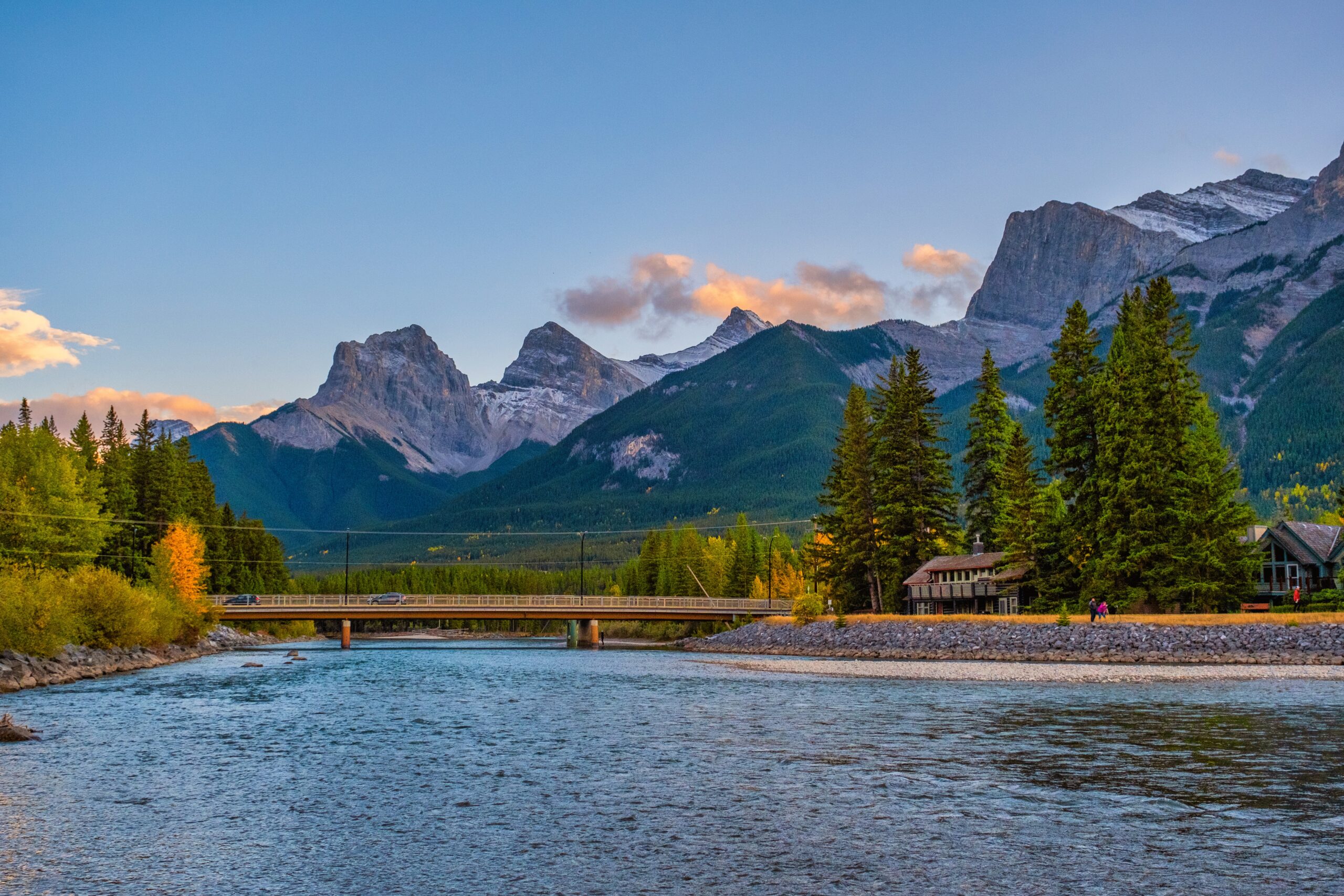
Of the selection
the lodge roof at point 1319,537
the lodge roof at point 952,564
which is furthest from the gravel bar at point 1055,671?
the lodge roof at point 1319,537

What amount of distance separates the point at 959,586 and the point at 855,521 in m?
10.5

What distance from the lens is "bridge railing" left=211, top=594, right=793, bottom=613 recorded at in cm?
11938

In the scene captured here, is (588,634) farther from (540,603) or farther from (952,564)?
(952,564)

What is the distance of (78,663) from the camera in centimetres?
6406

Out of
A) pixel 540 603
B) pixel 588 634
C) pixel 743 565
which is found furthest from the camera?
pixel 743 565

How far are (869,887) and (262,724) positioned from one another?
30187mm

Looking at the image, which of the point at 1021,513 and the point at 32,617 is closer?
the point at 32,617

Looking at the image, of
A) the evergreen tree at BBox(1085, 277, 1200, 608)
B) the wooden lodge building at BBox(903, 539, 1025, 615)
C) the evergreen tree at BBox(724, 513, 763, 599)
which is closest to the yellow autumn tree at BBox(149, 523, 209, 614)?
the wooden lodge building at BBox(903, 539, 1025, 615)

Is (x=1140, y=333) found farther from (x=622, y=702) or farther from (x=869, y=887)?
(x=869, y=887)

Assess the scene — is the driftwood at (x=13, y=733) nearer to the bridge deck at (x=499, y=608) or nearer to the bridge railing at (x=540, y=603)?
the bridge deck at (x=499, y=608)

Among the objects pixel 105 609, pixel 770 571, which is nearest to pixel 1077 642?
pixel 105 609

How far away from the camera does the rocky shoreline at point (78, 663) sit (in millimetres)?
55312

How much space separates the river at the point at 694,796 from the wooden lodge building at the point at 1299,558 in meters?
39.4

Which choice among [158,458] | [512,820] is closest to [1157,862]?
[512,820]
